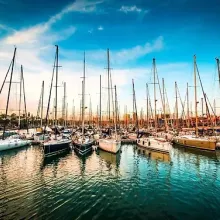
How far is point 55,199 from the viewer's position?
13.7 metres

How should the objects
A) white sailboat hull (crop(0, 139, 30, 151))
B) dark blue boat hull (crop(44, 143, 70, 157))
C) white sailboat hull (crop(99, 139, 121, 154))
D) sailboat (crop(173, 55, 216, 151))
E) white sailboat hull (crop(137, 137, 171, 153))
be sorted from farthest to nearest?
1. sailboat (crop(173, 55, 216, 151))
2. white sailboat hull (crop(0, 139, 30, 151))
3. white sailboat hull (crop(137, 137, 171, 153))
4. white sailboat hull (crop(99, 139, 121, 154))
5. dark blue boat hull (crop(44, 143, 70, 157))

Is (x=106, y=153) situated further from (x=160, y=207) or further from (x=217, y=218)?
(x=217, y=218)

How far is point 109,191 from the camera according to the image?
15367 mm

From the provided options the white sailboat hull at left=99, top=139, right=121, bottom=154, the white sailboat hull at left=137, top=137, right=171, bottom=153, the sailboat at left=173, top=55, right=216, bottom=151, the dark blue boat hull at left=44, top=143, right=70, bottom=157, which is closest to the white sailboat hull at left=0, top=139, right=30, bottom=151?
the dark blue boat hull at left=44, top=143, right=70, bottom=157

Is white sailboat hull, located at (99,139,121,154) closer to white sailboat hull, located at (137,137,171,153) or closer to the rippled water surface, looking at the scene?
the rippled water surface

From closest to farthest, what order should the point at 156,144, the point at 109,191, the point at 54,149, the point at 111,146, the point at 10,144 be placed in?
the point at 109,191
the point at 54,149
the point at 111,146
the point at 156,144
the point at 10,144

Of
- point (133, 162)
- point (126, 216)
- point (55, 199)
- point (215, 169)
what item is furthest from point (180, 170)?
point (55, 199)

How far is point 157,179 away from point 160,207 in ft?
21.1

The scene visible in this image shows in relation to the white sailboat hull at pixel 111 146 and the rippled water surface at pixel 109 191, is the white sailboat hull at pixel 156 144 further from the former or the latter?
the rippled water surface at pixel 109 191

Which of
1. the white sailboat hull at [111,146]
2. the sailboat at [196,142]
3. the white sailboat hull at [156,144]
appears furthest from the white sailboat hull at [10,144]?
the sailboat at [196,142]

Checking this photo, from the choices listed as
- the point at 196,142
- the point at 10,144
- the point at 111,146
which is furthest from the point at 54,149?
the point at 196,142

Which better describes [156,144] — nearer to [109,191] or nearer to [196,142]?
[196,142]

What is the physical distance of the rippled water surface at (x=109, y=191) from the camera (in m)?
11.8

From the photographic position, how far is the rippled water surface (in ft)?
38.6
